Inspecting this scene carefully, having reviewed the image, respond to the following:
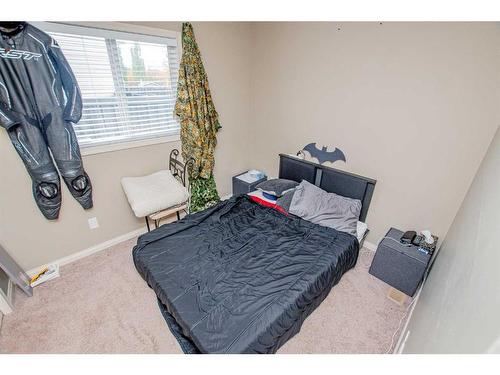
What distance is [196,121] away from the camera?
2.70 meters

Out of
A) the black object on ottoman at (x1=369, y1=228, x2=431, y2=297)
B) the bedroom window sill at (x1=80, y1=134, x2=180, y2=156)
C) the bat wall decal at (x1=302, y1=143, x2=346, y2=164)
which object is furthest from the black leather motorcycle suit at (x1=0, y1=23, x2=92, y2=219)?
the black object on ottoman at (x1=369, y1=228, x2=431, y2=297)

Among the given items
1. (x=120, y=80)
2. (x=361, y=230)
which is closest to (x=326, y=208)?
(x=361, y=230)

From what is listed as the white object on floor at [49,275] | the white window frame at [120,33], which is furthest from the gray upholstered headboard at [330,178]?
the white object on floor at [49,275]

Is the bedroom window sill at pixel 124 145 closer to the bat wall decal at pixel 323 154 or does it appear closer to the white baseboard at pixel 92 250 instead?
the white baseboard at pixel 92 250

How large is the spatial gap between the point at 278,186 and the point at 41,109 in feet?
7.66

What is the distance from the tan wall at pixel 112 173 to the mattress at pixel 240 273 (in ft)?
2.56

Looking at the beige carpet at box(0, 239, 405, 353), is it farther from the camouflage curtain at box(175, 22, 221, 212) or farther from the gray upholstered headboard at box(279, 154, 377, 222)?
the camouflage curtain at box(175, 22, 221, 212)

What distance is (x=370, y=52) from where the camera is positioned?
2129mm

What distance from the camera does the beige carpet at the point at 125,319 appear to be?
1604 mm

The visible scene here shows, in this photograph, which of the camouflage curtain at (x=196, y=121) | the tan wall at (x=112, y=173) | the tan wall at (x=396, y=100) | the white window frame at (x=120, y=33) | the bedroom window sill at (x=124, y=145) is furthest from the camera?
the camouflage curtain at (x=196, y=121)

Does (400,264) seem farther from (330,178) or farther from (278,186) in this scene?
(278,186)

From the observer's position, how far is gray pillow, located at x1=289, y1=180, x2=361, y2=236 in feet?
7.48
